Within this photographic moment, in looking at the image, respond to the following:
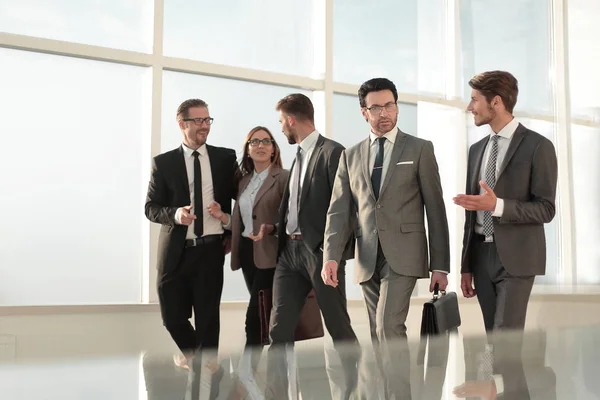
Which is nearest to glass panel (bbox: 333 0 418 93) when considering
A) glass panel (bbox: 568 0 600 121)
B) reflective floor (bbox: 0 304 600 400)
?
glass panel (bbox: 568 0 600 121)

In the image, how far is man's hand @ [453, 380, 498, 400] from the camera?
1.20 feet

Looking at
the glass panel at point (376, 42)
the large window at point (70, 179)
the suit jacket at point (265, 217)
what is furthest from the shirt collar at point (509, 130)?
the glass panel at point (376, 42)

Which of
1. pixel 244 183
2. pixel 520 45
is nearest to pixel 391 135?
pixel 244 183

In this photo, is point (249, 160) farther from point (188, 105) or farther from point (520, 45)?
point (520, 45)

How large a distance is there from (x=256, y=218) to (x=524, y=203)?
65.1 inches

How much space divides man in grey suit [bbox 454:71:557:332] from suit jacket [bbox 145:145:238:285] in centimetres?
162

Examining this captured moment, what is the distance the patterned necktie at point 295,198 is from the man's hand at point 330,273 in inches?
20.9

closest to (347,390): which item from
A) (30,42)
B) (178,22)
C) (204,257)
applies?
(204,257)

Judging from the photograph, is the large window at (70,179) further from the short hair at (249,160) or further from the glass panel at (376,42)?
the glass panel at (376,42)

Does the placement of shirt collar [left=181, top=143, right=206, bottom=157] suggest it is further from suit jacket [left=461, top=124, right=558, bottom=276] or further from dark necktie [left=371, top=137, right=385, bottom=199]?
suit jacket [left=461, top=124, right=558, bottom=276]

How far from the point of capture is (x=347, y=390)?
0.38m

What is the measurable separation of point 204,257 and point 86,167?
73.2 inches

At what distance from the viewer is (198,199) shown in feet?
13.4

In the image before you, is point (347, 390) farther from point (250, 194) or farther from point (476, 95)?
point (250, 194)
